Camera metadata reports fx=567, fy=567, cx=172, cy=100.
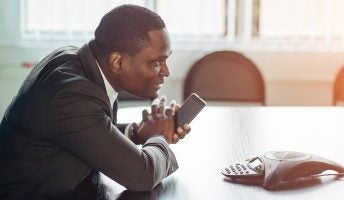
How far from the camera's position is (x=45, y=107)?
53.1 inches

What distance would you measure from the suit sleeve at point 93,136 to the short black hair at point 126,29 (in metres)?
0.15

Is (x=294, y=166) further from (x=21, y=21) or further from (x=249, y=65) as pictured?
(x=21, y=21)

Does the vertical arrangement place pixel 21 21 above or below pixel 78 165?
above

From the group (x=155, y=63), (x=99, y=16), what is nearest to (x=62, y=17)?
(x=99, y=16)

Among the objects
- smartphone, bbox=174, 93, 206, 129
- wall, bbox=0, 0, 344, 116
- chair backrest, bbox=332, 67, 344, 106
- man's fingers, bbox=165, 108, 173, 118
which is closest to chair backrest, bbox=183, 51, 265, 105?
wall, bbox=0, 0, 344, 116

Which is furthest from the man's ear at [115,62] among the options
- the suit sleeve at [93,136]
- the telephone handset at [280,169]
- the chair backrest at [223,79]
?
the chair backrest at [223,79]

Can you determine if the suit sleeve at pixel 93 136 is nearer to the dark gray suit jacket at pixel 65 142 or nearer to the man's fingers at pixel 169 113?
the dark gray suit jacket at pixel 65 142

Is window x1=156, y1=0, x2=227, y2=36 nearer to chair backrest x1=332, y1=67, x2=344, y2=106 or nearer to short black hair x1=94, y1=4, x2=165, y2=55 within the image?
chair backrest x1=332, y1=67, x2=344, y2=106

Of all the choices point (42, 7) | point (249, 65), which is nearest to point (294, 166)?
point (249, 65)

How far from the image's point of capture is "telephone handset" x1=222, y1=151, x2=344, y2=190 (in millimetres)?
1418

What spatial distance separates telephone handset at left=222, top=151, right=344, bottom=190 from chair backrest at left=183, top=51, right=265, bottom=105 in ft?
6.28

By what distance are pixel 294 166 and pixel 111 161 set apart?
47 cm

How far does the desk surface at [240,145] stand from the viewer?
138cm

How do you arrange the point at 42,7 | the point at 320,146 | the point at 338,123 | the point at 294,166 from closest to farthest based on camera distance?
the point at 294,166
the point at 320,146
the point at 338,123
the point at 42,7
